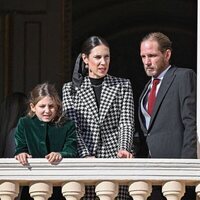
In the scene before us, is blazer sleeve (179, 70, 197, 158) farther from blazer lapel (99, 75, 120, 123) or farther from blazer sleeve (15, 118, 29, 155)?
blazer sleeve (15, 118, 29, 155)

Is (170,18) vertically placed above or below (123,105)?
above

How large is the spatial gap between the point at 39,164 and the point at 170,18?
6.52 m

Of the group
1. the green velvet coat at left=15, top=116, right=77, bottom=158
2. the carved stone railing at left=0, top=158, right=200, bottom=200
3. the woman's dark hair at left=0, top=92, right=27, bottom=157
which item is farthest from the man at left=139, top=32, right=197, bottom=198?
the woman's dark hair at left=0, top=92, right=27, bottom=157

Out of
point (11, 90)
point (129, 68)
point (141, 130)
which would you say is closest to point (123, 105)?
point (141, 130)

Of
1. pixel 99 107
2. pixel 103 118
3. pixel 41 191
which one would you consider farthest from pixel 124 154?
pixel 41 191

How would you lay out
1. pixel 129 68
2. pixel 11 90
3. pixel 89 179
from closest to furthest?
pixel 89 179
pixel 11 90
pixel 129 68

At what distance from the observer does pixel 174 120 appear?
1223cm

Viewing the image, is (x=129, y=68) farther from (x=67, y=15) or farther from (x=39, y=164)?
(x=39, y=164)

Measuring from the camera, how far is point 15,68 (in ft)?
55.3

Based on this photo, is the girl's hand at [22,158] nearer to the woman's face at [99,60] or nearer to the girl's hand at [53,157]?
the girl's hand at [53,157]

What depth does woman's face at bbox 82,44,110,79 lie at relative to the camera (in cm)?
1242

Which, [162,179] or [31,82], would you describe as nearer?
[162,179]

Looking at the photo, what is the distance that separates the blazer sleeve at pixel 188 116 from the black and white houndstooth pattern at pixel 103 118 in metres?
0.44

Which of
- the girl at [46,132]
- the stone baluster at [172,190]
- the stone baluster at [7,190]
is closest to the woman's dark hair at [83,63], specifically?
the girl at [46,132]
